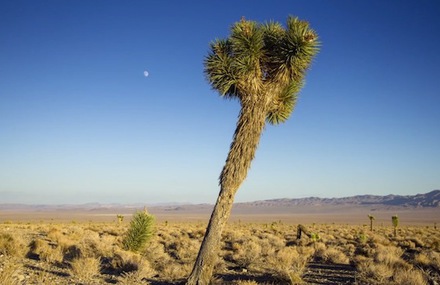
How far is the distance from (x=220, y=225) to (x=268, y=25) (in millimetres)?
6085

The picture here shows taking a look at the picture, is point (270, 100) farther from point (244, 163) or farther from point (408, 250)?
point (408, 250)

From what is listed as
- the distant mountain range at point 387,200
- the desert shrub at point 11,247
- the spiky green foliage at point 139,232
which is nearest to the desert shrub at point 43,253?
the desert shrub at point 11,247

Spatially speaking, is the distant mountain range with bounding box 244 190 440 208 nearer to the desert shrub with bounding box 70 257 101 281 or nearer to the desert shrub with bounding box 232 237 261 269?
the desert shrub with bounding box 232 237 261 269

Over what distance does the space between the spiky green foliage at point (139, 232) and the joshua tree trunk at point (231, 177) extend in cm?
678

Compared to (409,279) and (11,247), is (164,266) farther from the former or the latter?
(409,279)

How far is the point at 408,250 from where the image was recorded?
2066cm

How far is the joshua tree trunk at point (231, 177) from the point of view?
905 cm

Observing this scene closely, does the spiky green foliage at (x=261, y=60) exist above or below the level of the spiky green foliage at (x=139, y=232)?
above

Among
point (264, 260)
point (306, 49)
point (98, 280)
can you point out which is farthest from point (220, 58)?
point (264, 260)

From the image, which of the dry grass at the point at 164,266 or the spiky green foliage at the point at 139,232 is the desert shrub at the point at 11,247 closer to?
the dry grass at the point at 164,266

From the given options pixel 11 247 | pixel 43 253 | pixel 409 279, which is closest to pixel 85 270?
pixel 43 253

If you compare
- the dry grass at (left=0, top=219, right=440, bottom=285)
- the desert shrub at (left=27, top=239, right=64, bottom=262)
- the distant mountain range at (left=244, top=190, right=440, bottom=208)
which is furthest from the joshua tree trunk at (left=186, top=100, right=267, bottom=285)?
the distant mountain range at (left=244, top=190, right=440, bottom=208)

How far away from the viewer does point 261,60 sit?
10.9 metres

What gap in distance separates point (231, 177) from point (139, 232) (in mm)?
7708
